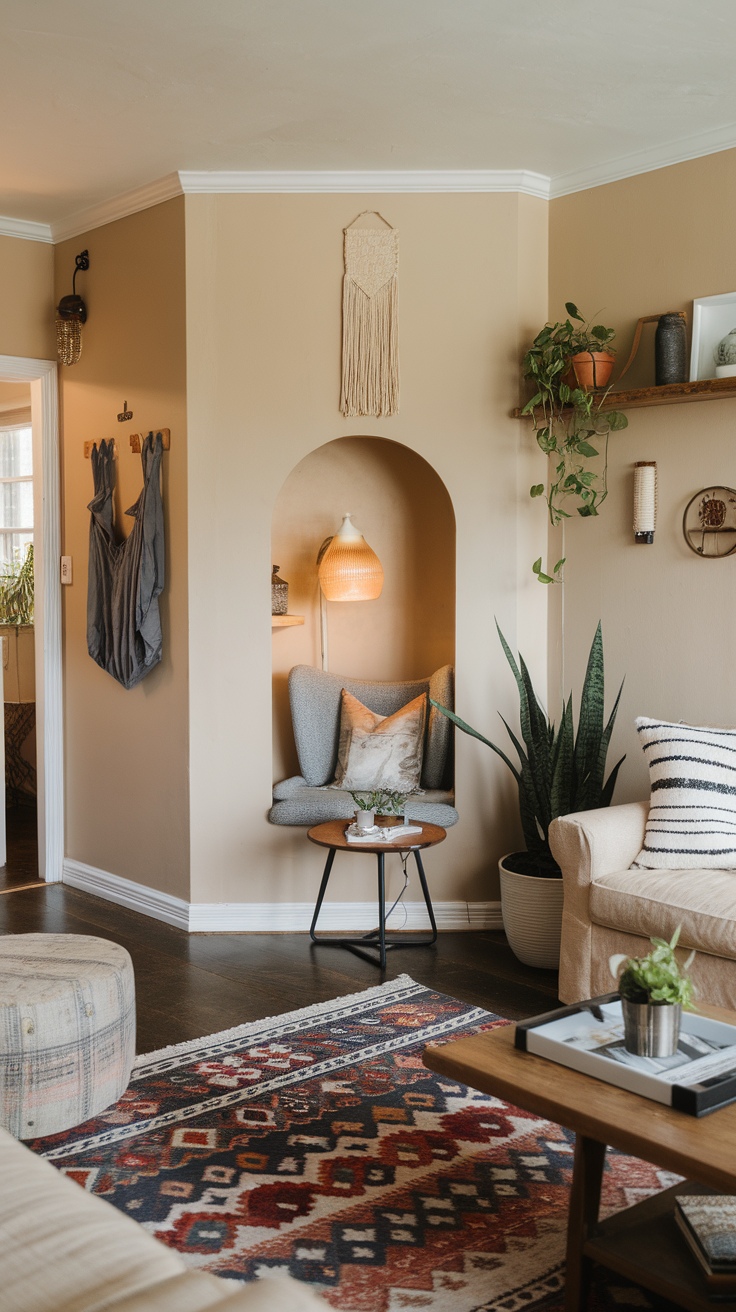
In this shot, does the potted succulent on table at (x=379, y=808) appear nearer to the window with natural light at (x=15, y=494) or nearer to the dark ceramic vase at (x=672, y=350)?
the dark ceramic vase at (x=672, y=350)

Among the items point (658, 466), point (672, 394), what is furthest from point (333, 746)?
point (672, 394)

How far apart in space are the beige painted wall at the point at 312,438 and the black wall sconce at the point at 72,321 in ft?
2.54

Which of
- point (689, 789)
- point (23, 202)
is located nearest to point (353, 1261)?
point (689, 789)

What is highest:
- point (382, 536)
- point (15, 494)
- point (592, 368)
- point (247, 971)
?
point (592, 368)

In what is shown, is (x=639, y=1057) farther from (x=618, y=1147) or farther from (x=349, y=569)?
(x=349, y=569)

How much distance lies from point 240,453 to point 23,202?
59.0 inches

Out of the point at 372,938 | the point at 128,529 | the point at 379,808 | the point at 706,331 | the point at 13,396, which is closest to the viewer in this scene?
the point at 706,331

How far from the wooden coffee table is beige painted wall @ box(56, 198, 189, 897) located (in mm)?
2476

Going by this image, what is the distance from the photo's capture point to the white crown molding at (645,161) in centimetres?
364

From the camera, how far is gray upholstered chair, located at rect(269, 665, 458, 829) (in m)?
4.07

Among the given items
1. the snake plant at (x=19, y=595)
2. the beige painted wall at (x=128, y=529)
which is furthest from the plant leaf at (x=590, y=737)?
the snake plant at (x=19, y=595)

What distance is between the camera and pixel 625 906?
3010mm

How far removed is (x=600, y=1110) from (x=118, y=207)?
3970 millimetres

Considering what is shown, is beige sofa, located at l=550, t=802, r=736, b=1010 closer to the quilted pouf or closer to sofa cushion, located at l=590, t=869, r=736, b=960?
sofa cushion, located at l=590, t=869, r=736, b=960
